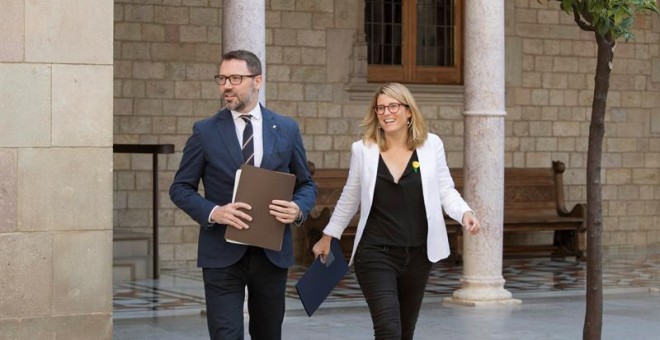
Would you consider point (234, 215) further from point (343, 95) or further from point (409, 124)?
point (343, 95)

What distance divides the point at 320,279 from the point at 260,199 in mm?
838

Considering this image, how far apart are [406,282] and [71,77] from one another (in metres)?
2.15

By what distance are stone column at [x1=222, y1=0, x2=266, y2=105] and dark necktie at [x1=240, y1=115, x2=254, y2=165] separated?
13.1 feet

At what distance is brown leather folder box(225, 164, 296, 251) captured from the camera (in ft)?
16.1

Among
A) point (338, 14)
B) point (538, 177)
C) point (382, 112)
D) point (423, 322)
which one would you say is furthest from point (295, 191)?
point (538, 177)

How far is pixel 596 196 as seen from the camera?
6840 mm

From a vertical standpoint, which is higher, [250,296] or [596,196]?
[596,196]

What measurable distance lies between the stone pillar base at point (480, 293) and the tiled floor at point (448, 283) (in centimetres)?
85

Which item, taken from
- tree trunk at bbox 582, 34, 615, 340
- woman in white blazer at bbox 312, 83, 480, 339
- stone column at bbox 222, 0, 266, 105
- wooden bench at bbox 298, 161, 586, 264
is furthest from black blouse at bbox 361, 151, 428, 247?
wooden bench at bbox 298, 161, 586, 264

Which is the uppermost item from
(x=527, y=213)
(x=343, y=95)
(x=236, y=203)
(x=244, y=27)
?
(x=244, y=27)

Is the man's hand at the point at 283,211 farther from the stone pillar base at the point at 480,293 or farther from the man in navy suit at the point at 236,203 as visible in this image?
the stone pillar base at the point at 480,293

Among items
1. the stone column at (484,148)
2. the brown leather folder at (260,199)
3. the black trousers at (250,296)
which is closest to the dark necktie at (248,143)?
the brown leather folder at (260,199)

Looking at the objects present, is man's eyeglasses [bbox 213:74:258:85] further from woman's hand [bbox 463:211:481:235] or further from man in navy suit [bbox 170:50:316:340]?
woman's hand [bbox 463:211:481:235]

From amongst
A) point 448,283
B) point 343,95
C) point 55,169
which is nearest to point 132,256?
point 448,283
